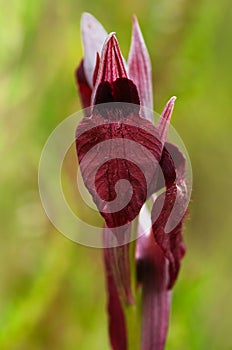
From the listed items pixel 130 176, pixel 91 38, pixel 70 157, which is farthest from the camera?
pixel 70 157

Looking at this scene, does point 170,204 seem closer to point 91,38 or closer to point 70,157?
point 91,38

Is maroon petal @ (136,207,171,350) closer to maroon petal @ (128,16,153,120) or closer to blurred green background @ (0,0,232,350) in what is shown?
maroon petal @ (128,16,153,120)

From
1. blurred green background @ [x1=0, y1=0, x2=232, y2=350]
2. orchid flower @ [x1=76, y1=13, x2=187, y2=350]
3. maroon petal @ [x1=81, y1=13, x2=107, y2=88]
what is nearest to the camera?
orchid flower @ [x1=76, y1=13, x2=187, y2=350]

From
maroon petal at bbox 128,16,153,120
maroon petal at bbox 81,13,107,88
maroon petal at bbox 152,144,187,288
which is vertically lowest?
maroon petal at bbox 152,144,187,288

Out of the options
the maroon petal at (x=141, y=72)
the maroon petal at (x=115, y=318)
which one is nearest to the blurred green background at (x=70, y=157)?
the maroon petal at (x=115, y=318)

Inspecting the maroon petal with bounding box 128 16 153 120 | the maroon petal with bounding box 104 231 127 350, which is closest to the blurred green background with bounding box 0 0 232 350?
the maroon petal with bounding box 104 231 127 350

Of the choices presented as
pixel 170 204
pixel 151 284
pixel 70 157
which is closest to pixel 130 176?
pixel 170 204

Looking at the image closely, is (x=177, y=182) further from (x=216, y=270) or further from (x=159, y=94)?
(x=216, y=270)

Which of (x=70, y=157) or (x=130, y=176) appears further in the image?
(x=70, y=157)

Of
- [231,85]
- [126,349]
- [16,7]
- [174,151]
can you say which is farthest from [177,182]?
[231,85]
